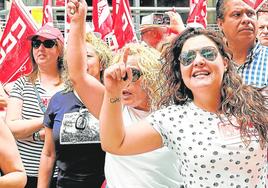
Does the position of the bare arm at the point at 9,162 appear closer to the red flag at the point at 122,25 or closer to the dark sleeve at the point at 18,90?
the dark sleeve at the point at 18,90

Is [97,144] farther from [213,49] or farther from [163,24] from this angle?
[163,24]

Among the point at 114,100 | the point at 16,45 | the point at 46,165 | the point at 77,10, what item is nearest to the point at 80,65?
the point at 77,10

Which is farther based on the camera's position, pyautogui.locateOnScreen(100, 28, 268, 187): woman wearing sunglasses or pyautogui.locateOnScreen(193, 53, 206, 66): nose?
pyautogui.locateOnScreen(193, 53, 206, 66): nose

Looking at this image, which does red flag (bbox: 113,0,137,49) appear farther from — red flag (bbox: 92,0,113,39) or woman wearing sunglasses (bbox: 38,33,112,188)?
woman wearing sunglasses (bbox: 38,33,112,188)

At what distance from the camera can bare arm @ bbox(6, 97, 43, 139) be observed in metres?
4.19

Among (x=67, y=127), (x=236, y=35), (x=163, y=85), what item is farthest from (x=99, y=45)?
(x=163, y=85)

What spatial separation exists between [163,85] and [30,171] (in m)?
1.62

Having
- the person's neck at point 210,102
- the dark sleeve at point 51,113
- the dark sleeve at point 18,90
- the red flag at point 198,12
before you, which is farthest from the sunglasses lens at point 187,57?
the red flag at point 198,12

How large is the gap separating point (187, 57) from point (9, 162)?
36.1 inches

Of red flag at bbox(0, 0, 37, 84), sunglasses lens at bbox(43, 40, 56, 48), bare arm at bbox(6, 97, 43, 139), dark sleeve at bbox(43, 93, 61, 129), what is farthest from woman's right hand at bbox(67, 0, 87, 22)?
red flag at bbox(0, 0, 37, 84)

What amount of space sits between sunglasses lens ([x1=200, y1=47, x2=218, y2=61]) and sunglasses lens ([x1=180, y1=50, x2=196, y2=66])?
0.14ft

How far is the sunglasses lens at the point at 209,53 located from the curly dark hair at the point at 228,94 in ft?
0.20

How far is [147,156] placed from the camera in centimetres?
304

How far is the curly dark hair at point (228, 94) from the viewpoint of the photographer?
272 centimetres
